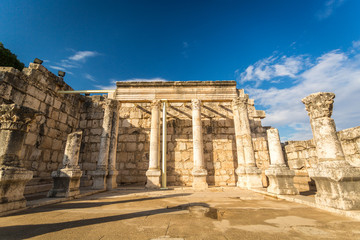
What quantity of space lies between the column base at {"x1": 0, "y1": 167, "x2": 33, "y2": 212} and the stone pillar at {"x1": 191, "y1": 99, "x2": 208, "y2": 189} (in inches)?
265

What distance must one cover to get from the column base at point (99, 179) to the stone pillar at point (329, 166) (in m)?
8.81

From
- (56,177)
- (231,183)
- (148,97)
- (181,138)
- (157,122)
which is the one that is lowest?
Result: (231,183)

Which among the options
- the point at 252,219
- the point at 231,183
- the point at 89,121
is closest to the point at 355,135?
the point at 252,219

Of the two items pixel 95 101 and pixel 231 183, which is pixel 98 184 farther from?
pixel 231 183

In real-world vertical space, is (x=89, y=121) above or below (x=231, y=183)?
above

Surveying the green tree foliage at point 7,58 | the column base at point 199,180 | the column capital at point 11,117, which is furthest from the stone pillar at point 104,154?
the green tree foliage at point 7,58

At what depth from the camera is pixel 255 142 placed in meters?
11.4

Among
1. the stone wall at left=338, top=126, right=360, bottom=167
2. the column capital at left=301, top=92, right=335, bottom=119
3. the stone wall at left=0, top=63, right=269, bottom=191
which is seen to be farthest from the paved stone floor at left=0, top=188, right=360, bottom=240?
the stone wall at left=0, top=63, right=269, bottom=191

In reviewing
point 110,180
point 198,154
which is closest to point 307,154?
point 198,154

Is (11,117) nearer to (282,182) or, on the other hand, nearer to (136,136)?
(136,136)

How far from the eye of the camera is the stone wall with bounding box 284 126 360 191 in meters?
5.83

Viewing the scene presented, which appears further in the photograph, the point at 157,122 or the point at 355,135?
the point at 157,122

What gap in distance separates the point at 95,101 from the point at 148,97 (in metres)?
4.75

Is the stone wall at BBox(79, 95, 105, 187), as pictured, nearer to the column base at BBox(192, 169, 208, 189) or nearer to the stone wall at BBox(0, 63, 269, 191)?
the stone wall at BBox(0, 63, 269, 191)
